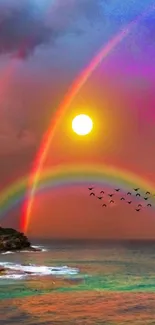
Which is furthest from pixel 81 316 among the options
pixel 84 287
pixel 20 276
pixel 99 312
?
pixel 20 276

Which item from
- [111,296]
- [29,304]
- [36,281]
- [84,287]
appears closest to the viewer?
[29,304]

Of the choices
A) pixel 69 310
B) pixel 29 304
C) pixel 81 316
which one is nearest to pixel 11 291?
pixel 29 304

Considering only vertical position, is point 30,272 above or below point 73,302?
above

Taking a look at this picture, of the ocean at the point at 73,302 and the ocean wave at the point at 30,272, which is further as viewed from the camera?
the ocean wave at the point at 30,272

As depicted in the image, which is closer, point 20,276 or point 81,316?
point 81,316

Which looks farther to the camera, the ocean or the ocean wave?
the ocean wave

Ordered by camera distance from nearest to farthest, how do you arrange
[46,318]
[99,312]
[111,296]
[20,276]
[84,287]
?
1. [46,318]
2. [99,312]
3. [111,296]
4. [84,287]
5. [20,276]

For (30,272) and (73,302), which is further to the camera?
(30,272)

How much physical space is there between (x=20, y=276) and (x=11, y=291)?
2257 cm

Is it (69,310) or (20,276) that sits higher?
(20,276)

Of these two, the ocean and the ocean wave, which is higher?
the ocean wave

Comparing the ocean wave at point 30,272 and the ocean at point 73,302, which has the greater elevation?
the ocean wave at point 30,272

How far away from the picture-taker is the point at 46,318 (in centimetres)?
4581

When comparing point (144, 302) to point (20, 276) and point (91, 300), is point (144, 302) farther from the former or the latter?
point (20, 276)
